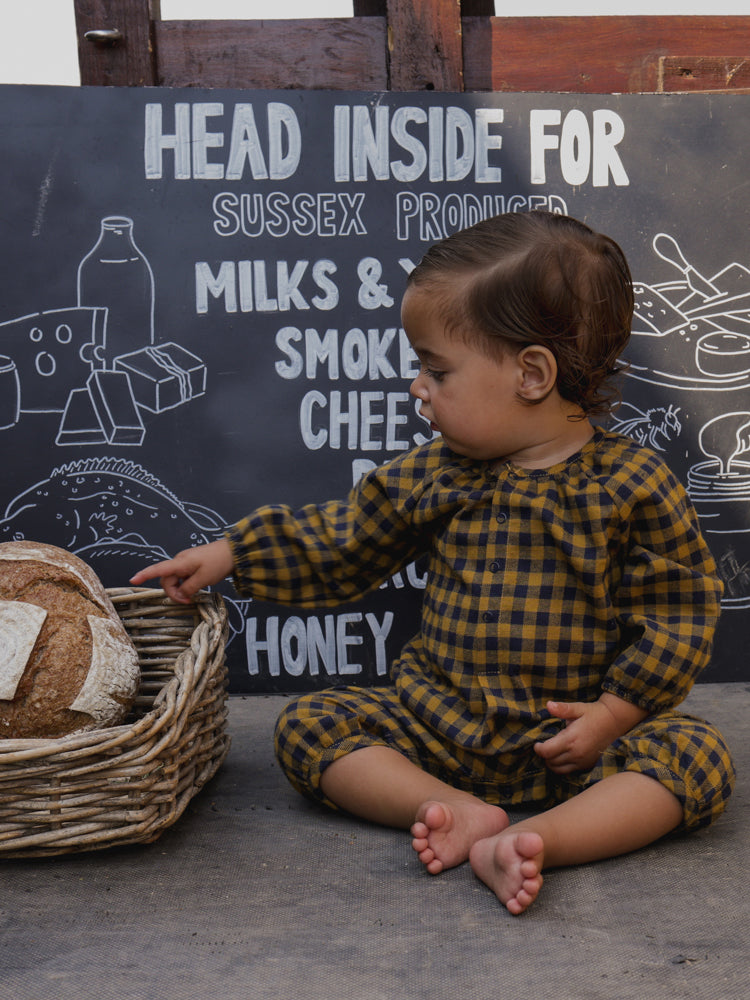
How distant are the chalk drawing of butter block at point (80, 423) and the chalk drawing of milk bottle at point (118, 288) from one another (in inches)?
3.9

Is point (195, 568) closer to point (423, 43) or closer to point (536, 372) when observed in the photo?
point (536, 372)

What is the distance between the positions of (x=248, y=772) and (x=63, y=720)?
0.51 meters

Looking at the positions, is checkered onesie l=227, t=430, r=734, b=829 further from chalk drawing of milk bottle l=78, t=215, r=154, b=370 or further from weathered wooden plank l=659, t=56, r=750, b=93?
weathered wooden plank l=659, t=56, r=750, b=93

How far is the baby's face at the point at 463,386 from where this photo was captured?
1.74 meters

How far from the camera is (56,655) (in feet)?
5.63

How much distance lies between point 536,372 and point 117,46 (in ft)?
5.88

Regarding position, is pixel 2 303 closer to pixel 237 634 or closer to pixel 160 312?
pixel 160 312

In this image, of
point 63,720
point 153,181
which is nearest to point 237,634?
point 63,720

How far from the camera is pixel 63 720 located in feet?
5.57

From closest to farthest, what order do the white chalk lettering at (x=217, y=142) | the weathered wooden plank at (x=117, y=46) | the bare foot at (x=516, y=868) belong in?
the bare foot at (x=516, y=868), the white chalk lettering at (x=217, y=142), the weathered wooden plank at (x=117, y=46)

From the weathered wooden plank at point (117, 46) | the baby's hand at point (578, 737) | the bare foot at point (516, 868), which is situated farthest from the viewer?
the weathered wooden plank at point (117, 46)

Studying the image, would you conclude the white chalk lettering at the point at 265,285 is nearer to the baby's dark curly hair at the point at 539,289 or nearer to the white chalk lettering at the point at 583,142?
the white chalk lettering at the point at 583,142

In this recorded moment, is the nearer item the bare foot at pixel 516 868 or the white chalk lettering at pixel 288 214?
the bare foot at pixel 516 868

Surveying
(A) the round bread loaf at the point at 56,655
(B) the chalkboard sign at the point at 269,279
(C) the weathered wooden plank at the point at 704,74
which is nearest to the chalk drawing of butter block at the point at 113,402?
(B) the chalkboard sign at the point at 269,279
